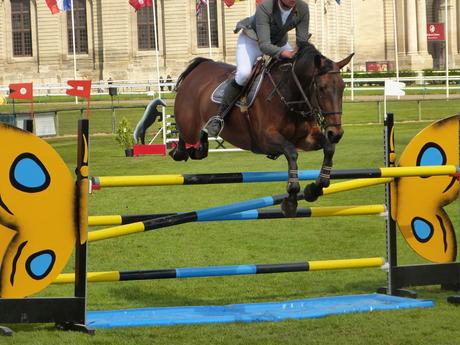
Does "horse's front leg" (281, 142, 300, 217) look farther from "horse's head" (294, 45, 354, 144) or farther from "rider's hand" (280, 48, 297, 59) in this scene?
"rider's hand" (280, 48, 297, 59)

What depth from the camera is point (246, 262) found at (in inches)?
551

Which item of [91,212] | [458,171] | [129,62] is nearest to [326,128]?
[458,171]

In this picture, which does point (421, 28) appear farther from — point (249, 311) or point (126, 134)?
point (249, 311)

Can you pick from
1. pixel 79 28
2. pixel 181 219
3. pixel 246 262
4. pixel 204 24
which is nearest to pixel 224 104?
pixel 181 219

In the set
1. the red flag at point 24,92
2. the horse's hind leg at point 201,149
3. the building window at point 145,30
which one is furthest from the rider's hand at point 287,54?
the building window at point 145,30

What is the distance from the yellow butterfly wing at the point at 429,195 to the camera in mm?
11492

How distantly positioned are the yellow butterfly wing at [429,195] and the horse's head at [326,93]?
1.55 metres

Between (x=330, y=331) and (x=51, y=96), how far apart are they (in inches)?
2668

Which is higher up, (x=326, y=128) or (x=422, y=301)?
(x=326, y=128)

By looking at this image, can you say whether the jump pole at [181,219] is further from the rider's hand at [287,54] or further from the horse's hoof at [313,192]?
the rider's hand at [287,54]

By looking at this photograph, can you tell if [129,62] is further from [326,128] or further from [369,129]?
[326,128]

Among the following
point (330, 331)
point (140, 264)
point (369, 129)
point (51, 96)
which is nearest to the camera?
point (330, 331)

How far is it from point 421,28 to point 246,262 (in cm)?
9100

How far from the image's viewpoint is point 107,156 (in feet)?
104
